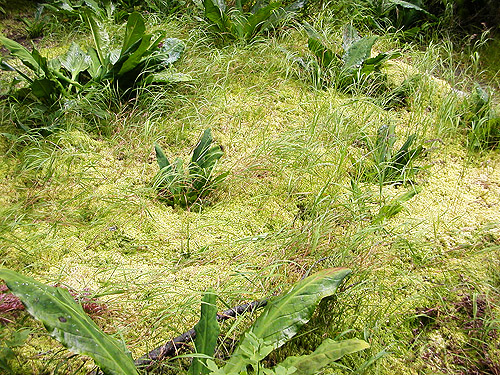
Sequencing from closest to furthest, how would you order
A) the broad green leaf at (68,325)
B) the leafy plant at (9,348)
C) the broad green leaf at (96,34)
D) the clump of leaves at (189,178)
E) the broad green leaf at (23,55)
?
the broad green leaf at (68,325) → the leafy plant at (9,348) → the clump of leaves at (189,178) → the broad green leaf at (23,55) → the broad green leaf at (96,34)

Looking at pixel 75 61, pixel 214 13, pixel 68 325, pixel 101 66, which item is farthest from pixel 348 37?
pixel 68 325

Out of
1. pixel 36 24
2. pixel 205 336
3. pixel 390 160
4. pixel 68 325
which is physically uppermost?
pixel 36 24

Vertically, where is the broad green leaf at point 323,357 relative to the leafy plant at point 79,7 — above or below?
below

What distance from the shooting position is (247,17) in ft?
11.4

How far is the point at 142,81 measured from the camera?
2748 mm

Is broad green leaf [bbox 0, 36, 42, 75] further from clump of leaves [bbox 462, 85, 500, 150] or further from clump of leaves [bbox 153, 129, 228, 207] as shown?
clump of leaves [bbox 462, 85, 500, 150]

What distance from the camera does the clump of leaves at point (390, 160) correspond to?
90.2 inches

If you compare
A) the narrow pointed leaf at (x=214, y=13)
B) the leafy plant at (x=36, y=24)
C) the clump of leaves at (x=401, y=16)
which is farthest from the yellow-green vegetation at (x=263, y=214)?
the leafy plant at (x=36, y=24)

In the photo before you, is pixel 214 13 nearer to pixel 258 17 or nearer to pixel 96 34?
pixel 258 17

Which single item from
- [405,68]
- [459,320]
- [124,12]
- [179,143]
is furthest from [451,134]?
[124,12]

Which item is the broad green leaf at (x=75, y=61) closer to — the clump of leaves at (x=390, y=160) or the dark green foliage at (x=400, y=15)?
the clump of leaves at (x=390, y=160)

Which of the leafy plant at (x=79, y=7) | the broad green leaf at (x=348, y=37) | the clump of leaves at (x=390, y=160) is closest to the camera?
the clump of leaves at (x=390, y=160)

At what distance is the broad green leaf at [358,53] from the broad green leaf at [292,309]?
193cm

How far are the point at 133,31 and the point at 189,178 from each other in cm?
118
